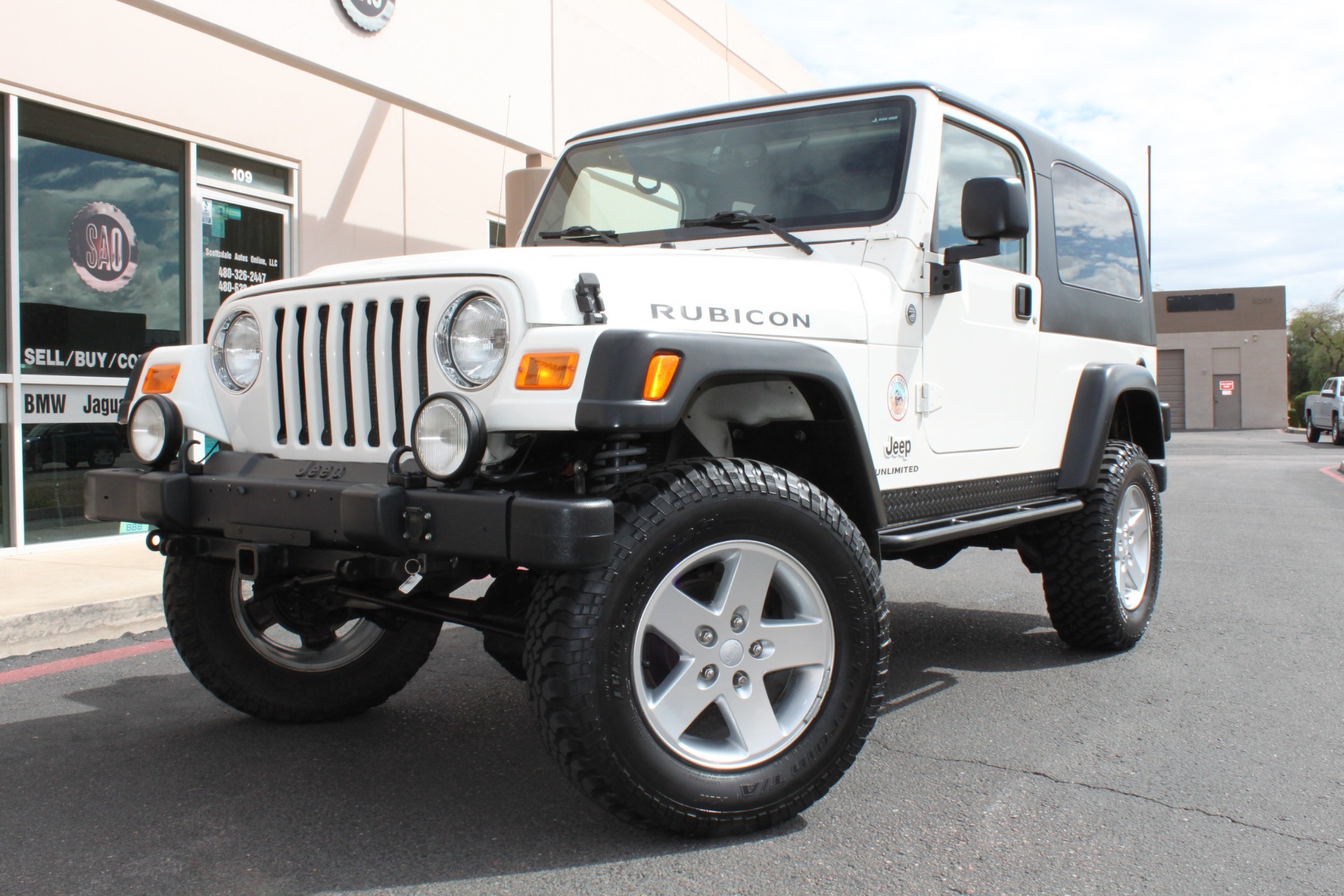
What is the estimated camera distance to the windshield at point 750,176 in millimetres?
3818

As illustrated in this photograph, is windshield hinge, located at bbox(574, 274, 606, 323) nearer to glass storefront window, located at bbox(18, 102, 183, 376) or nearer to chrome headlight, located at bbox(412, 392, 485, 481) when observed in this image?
chrome headlight, located at bbox(412, 392, 485, 481)

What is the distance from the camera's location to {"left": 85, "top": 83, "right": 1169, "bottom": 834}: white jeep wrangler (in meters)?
2.57

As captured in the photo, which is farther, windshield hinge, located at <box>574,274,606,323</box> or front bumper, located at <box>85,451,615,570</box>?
windshield hinge, located at <box>574,274,606,323</box>

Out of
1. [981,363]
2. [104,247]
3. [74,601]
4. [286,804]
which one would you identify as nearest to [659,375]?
[286,804]

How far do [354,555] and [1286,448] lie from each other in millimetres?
30305

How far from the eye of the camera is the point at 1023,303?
433 centimetres

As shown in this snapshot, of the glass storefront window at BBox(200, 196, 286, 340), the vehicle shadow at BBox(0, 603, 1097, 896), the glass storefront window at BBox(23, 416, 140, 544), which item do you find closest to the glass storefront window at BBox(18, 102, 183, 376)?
the glass storefront window at BBox(200, 196, 286, 340)

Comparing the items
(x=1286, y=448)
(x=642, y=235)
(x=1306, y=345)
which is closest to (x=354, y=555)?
(x=642, y=235)

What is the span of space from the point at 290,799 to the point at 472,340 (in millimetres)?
1414

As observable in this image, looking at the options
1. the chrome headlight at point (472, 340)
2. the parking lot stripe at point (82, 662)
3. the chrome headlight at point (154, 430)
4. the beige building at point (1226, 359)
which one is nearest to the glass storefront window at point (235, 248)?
the parking lot stripe at point (82, 662)

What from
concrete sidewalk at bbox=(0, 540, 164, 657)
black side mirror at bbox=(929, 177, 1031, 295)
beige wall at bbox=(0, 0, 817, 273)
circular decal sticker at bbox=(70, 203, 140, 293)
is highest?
beige wall at bbox=(0, 0, 817, 273)

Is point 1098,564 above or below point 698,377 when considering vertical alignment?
below

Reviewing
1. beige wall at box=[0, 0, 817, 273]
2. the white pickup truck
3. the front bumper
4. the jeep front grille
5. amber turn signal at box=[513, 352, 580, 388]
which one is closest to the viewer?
the front bumper

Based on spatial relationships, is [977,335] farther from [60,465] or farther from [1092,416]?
[60,465]
